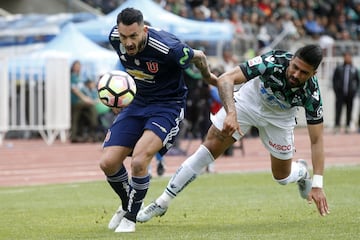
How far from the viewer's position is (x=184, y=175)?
11352 millimetres

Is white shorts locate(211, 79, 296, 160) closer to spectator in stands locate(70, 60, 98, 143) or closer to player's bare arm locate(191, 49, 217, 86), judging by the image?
player's bare arm locate(191, 49, 217, 86)

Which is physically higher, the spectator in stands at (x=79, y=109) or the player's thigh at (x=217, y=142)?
the player's thigh at (x=217, y=142)

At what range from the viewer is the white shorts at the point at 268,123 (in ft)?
38.1

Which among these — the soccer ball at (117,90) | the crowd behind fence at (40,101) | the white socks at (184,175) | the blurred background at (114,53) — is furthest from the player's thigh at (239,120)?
Result: the crowd behind fence at (40,101)

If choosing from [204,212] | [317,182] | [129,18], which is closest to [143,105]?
[129,18]

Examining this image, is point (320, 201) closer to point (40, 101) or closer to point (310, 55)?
point (310, 55)

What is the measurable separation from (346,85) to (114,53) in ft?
22.5

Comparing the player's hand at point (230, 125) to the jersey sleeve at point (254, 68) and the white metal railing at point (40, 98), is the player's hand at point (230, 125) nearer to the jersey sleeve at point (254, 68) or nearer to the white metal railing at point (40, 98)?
the jersey sleeve at point (254, 68)

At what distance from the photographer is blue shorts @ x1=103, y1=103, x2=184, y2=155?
10797mm

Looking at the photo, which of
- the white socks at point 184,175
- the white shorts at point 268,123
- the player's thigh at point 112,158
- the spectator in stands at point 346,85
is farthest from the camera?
the spectator in stands at point 346,85

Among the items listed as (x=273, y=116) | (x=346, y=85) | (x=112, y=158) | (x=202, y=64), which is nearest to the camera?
(x=112, y=158)

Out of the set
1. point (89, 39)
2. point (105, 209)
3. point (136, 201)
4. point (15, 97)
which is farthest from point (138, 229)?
point (89, 39)

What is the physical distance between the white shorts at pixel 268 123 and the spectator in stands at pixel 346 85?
63.2 ft

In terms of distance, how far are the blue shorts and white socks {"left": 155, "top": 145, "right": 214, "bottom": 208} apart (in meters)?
0.49
